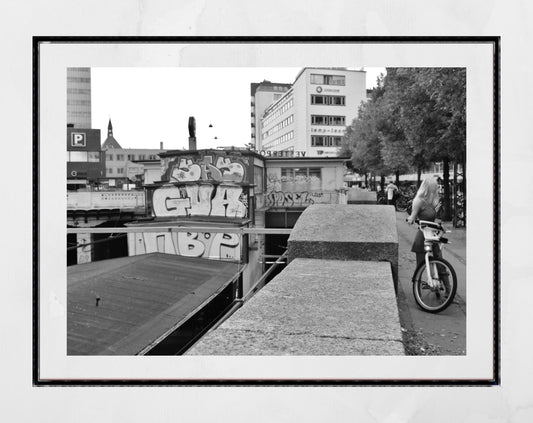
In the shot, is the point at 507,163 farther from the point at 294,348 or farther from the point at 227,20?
the point at 227,20

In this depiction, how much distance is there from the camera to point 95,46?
316 centimetres

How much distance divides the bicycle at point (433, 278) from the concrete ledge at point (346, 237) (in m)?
0.21

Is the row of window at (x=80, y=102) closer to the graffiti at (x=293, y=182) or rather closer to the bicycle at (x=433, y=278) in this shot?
the bicycle at (x=433, y=278)

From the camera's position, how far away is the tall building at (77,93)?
3.24 m

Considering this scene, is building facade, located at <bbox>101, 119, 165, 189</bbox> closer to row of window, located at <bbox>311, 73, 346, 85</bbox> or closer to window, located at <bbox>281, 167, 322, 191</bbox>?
row of window, located at <bbox>311, 73, 346, 85</bbox>

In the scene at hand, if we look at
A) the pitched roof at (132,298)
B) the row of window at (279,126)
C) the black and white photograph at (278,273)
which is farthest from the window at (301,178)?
the pitched roof at (132,298)

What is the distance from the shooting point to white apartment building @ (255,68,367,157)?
17.1 ft

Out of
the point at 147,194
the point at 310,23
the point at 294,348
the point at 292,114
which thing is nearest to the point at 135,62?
the point at 310,23

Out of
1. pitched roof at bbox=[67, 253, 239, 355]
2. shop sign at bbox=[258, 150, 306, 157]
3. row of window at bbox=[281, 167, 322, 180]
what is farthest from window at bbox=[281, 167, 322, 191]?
pitched roof at bbox=[67, 253, 239, 355]

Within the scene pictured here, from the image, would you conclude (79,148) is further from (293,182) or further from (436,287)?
(293,182)

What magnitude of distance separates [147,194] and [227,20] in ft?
36.7
